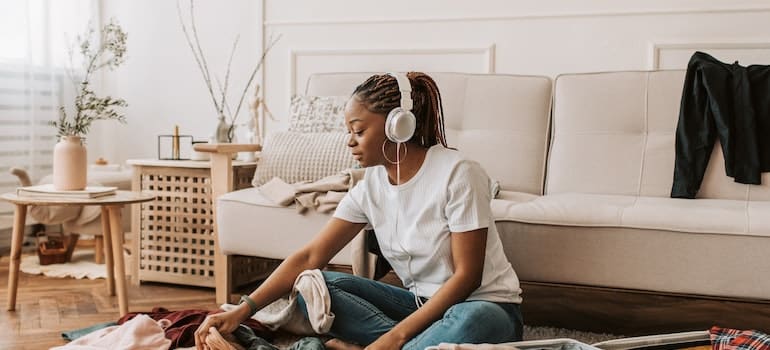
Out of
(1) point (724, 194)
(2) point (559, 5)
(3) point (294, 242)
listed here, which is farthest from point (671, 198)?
(3) point (294, 242)

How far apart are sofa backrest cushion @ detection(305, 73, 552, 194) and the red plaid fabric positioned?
111 centimetres

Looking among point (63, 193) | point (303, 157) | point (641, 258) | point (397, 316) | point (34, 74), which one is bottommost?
point (397, 316)

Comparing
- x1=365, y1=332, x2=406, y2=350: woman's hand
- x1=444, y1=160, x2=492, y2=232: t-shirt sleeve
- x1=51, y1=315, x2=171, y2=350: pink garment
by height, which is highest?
x1=444, y1=160, x2=492, y2=232: t-shirt sleeve

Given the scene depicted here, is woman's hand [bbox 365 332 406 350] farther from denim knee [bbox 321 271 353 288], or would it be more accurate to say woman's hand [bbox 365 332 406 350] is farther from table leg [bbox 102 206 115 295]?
table leg [bbox 102 206 115 295]

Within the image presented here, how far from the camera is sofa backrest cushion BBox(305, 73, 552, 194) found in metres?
2.84

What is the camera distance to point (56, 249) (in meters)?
3.44

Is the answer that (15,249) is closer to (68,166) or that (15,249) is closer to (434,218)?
(68,166)

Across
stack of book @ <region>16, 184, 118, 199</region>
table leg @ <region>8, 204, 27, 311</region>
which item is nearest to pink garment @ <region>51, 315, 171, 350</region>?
stack of book @ <region>16, 184, 118, 199</region>

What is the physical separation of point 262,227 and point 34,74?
188cm

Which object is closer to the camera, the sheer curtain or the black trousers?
the black trousers

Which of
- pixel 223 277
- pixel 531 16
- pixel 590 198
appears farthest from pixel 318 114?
pixel 590 198

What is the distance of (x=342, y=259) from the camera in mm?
2459

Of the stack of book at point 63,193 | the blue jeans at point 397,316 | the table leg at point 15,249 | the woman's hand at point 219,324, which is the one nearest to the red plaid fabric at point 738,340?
the blue jeans at point 397,316

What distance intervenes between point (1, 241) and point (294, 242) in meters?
1.80
